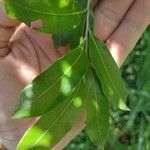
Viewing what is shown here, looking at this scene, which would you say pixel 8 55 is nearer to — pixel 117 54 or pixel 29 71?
pixel 29 71

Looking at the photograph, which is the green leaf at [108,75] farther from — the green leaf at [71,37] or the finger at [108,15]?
the finger at [108,15]

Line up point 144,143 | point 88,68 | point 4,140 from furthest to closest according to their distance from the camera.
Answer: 1. point 144,143
2. point 4,140
3. point 88,68

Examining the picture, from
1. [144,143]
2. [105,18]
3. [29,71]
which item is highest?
[105,18]

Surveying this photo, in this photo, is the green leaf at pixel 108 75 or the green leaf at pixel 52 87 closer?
the green leaf at pixel 52 87

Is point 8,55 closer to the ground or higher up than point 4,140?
higher up

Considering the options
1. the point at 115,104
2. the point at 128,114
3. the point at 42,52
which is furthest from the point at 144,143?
the point at 115,104

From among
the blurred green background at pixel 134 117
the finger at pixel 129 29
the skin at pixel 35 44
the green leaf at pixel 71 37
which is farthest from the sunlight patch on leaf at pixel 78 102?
the blurred green background at pixel 134 117
